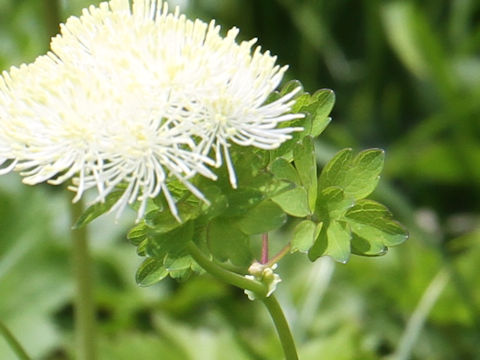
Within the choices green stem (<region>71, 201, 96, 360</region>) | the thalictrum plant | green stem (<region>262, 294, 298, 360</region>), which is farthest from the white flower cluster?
green stem (<region>71, 201, 96, 360</region>)

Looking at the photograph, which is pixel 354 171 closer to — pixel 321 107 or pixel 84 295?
pixel 321 107

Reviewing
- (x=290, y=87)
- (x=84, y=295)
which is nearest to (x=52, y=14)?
(x=84, y=295)

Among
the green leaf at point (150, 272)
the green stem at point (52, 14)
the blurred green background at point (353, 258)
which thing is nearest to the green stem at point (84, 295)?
the blurred green background at point (353, 258)

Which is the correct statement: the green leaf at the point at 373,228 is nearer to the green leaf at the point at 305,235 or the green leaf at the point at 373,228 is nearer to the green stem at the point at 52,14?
the green leaf at the point at 305,235

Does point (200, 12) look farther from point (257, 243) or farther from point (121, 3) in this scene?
point (121, 3)

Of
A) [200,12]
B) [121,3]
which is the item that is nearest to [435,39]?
[200,12]
